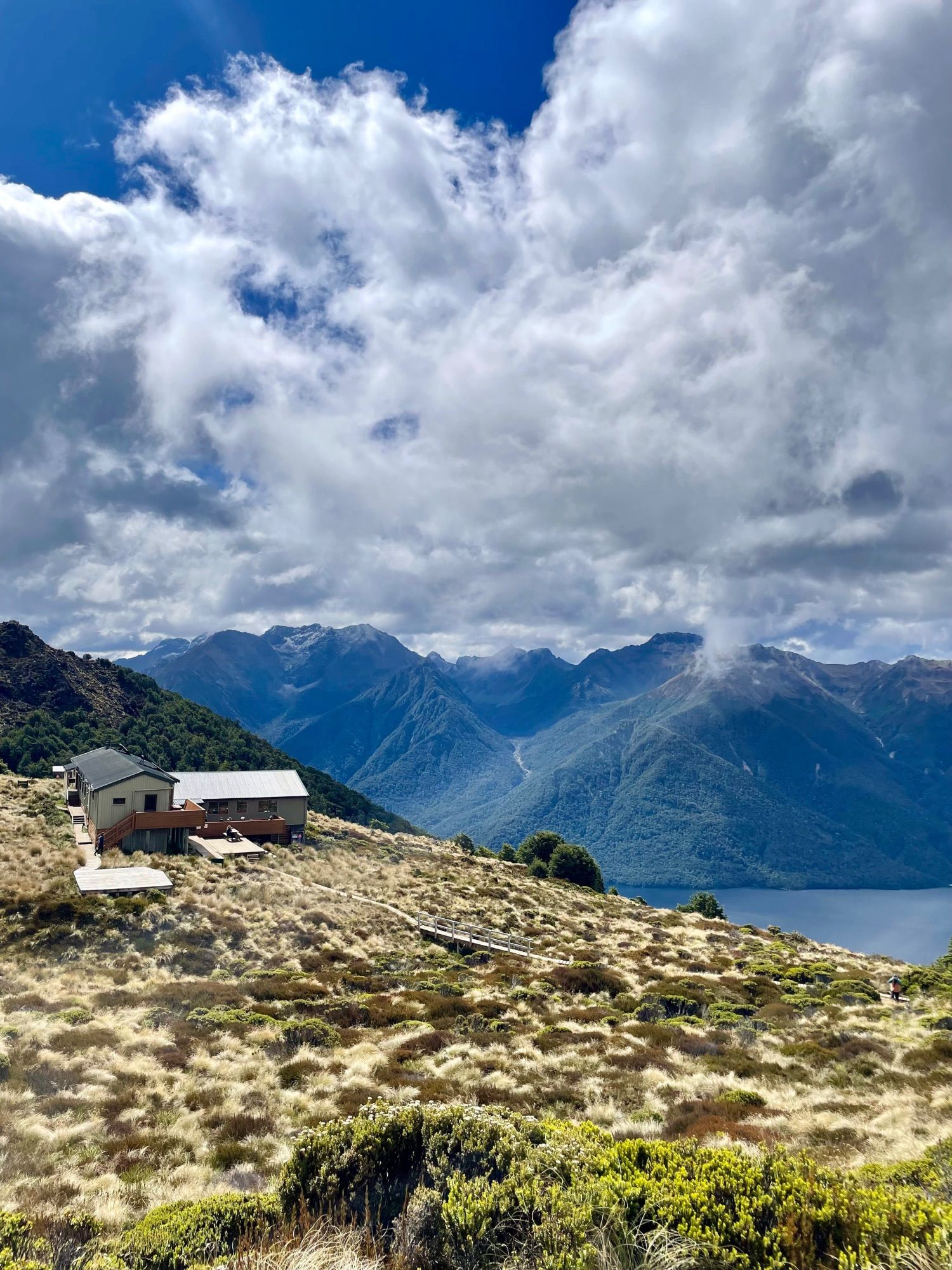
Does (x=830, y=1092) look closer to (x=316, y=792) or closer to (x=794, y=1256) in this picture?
(x=794, y=1256)

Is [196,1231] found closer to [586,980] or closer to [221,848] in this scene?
[586,980]

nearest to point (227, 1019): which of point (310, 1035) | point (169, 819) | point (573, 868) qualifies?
point (310, 1035)

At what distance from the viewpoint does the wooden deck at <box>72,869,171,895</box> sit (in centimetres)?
3442

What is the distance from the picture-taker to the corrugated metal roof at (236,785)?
57719 millimetres

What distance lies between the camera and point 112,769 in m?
51.2

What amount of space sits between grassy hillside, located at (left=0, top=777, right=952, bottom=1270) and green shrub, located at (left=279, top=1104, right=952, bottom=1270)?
1.53 feet

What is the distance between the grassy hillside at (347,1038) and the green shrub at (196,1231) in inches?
46.5

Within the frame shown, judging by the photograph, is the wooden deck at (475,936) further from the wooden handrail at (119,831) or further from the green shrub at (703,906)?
the green shrub at (703,906)

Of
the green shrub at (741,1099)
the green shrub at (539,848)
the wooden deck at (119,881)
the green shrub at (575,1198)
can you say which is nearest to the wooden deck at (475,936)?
the wooden deck at (119,881)

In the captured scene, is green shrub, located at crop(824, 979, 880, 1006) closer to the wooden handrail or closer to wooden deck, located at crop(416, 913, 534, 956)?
wooden deck, located at crop(416, 913, 534, 956)

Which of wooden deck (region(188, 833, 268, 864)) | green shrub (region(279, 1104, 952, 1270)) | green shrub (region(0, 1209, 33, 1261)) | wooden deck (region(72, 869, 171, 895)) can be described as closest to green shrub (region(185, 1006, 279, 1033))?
green shrub (region(279, 1104, 952, 1270))

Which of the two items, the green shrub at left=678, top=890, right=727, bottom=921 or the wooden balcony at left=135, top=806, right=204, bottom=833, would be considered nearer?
the wooden balcony at left=135, top=806, right=204, bottom=833

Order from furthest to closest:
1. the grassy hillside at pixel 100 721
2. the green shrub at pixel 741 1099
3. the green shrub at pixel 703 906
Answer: the grassy hillside at pixel 100 721 → the green shrub at pixel 703 906 → the green shrub at pixel 741 1099

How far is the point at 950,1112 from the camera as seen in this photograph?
1384cm
